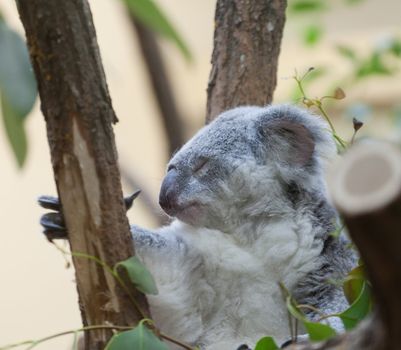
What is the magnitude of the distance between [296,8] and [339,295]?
1837 mm

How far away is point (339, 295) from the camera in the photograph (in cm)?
231

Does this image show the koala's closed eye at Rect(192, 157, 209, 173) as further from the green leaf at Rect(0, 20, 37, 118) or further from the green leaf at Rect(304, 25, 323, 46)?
the green leaf at Rect(304, 25, 323, 46)

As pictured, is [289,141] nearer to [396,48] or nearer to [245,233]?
[245,233]

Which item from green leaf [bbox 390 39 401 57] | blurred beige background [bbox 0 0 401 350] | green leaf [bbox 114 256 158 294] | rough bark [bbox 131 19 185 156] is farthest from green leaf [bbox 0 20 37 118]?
blurred beige background [bbox 0 0 401 350]

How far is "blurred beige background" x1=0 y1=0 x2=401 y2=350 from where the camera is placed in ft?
24.8

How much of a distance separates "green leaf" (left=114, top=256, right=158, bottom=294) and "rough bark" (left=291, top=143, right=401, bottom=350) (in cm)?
70

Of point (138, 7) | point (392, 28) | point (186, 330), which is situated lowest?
point (186, 330)

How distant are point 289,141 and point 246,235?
1.00ft

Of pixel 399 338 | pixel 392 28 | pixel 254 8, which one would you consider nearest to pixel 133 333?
pixel 399 338

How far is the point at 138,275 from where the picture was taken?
6.00 feet

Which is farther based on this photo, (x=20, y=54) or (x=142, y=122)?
(x=142, y=122)

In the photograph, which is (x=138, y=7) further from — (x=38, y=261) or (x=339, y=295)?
(x=38, y=261)

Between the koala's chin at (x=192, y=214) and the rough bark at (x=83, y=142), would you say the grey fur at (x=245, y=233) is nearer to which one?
the koala's chin at (x=192, y=214)

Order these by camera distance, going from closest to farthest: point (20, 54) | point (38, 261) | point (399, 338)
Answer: point (399, 338) < point (20, 54) < point (38, 261)
